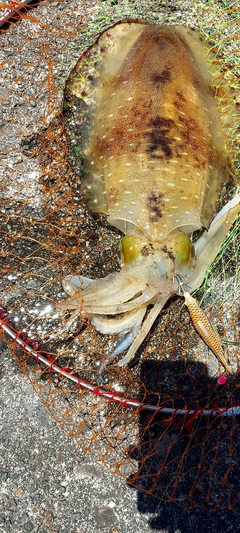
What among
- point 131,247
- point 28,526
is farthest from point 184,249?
point 28,526

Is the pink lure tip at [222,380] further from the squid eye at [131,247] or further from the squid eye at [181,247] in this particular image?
the squid eye at [131,247]

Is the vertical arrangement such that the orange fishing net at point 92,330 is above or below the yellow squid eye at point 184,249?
below

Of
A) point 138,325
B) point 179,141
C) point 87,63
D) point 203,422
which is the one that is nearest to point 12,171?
point 87,63

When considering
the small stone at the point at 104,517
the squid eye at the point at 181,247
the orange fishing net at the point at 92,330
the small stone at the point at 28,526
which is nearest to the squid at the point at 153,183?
the squid eye at the point at 181,247

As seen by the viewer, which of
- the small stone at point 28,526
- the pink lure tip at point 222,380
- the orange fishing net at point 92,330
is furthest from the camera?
the pink lure tip at point 222,380

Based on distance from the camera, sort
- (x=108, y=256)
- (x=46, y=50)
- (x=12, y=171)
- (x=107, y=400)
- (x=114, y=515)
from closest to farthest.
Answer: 1. (x=114, y=515)
2. (x=107, y=400)
3. (x=108, y=256)
4. (x=12, y=171)
5. (x=46, y=50)

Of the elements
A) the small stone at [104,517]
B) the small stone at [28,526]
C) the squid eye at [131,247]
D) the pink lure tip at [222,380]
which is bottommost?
the small stone at [28,526]

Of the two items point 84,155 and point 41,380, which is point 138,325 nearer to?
point 41,380

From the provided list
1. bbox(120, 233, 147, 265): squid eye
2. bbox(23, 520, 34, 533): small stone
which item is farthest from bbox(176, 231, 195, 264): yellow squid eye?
bbox(23, 520, 34, 533): small stone
